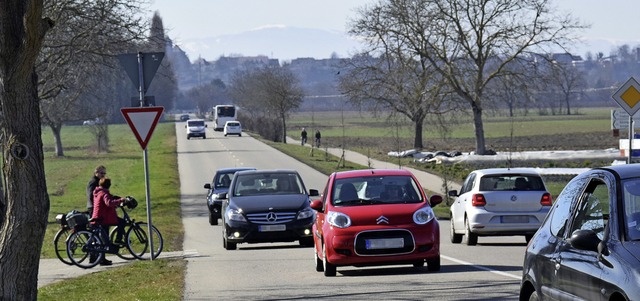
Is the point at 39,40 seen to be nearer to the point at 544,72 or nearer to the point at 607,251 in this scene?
the point at 607,251

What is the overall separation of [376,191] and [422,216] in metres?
1.01

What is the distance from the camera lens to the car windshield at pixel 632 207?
23.9 ft

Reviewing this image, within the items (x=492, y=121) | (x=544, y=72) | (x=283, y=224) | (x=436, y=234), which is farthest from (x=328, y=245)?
(x=492, y=121)

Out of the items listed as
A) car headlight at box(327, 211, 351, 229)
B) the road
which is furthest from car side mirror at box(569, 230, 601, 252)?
car headlight at box(327, 211, 351, 229)

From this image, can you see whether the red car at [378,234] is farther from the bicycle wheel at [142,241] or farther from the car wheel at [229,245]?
the car wheel at [229,245]

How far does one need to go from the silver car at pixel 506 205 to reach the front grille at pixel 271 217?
324 cm

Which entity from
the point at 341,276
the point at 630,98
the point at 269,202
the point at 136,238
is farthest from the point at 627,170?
the point at 630,98

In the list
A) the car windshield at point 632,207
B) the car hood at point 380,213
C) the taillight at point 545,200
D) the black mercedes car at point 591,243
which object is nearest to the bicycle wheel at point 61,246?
the car hood at point 380,213

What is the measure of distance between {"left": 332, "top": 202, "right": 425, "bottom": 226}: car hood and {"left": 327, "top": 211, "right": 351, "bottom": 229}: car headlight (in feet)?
0.21

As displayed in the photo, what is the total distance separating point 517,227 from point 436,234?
5.43m

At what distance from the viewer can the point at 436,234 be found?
52.9 ft

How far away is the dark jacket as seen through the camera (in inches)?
818

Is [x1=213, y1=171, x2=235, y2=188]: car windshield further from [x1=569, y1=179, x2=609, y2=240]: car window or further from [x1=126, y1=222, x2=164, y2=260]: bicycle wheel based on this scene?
[x1=569, y1=179, x2=609, y2=240]: car window

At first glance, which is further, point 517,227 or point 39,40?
point 517,227
